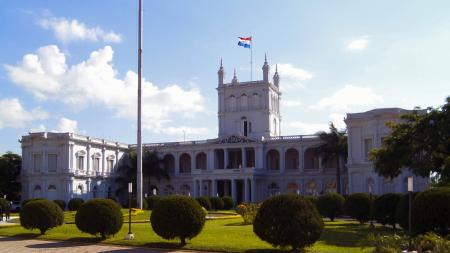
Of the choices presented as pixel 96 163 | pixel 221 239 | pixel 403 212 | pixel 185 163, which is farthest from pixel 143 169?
pixel 403 212

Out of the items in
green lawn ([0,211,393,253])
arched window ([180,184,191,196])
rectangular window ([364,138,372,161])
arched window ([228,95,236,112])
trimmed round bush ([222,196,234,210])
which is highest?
arched window ([228,95,236,112])

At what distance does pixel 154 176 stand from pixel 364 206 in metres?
50.6

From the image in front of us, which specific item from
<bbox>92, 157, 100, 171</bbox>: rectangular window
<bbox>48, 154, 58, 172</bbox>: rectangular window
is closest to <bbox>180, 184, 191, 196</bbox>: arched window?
<bbox>92, 157, 100, 171</bbox>: rectangular window

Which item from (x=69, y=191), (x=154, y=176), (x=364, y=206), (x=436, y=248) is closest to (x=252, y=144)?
(x=154, y=176)

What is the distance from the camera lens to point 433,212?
22094 millimetres

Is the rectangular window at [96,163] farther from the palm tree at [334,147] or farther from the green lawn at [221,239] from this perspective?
the green lawn at [221,239]

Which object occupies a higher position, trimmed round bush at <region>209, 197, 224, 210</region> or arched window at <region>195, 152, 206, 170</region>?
arched window at <region>195, 152, 206, 170</region>

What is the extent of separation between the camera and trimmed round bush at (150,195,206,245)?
21.7 m

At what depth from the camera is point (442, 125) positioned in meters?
33.0

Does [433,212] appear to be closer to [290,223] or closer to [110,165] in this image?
[290,223]

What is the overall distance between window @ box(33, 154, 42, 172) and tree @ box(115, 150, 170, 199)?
1121 cm

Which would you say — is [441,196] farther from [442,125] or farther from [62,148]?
[62,148]

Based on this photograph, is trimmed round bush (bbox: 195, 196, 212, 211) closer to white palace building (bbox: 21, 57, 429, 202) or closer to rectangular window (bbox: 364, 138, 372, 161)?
rectangular window (bbox: 364, 138, 372, 161)

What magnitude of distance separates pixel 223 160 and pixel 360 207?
47.1 meters
